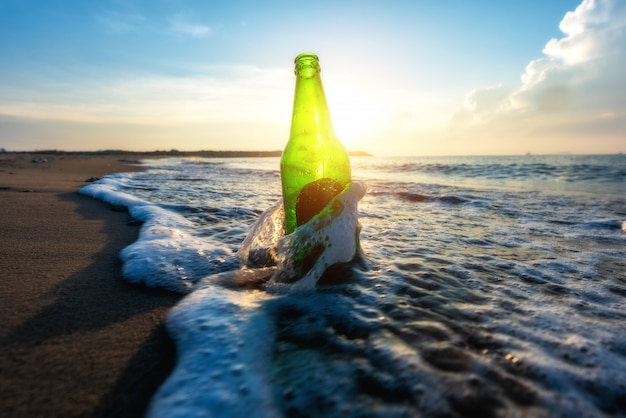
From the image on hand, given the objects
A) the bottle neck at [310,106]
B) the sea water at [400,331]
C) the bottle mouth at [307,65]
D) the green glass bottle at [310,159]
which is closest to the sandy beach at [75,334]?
the sea water at [400,331]

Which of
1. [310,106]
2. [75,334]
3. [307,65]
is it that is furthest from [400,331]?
[307,65]

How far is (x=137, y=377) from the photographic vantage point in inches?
33.8

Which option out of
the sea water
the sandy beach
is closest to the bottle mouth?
the sea water

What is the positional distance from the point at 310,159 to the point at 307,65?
574 millimetres

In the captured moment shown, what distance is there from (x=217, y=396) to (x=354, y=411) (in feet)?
1.06

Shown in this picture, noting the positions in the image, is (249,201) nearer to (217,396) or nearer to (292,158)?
(292,158)

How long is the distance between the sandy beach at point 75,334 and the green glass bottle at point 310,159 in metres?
0.74

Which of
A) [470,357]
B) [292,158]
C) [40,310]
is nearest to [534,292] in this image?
[470,357]

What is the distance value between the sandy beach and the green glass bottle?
2.43 ft

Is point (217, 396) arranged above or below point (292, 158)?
below

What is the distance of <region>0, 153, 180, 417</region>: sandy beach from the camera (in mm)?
→ 777

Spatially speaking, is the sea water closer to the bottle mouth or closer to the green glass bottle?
the green glass bottle

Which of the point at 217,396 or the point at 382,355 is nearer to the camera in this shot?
the point at 217,396

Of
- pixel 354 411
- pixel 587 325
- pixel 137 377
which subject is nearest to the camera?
pixel 354 411
